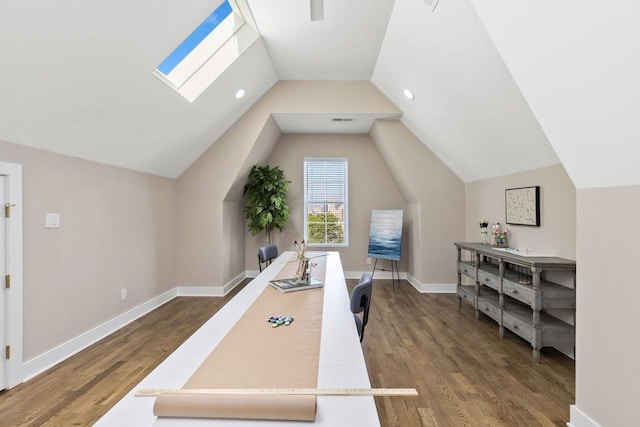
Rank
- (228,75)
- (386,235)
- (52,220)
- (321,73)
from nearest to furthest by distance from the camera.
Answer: (52,220)
(228,75)
(321,73)
(386,235)

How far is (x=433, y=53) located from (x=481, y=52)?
1.65 ft

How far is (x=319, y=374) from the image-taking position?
3.38ft

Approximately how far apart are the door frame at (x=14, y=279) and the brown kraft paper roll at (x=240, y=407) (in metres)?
2.34

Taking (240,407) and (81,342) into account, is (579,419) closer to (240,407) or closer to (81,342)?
(240,407)

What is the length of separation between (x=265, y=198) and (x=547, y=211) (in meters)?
3.85

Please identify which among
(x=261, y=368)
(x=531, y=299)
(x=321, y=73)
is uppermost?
(x=321, y=73)

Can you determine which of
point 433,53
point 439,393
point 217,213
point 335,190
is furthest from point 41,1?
point 335,190

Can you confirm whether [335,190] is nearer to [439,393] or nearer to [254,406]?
[439,393]

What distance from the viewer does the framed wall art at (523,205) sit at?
320 cm

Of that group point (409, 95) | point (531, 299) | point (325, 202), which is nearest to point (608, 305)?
point (531, 299)

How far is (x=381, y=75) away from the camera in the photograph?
155 inches

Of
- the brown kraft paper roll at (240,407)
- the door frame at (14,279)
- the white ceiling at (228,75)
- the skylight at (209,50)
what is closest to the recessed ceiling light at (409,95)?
the white ceiling at (228,75)

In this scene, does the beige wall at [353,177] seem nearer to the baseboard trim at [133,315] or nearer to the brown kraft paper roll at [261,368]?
the baseboard trim at [133,315]

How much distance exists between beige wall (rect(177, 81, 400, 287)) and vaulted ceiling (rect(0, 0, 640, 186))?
153 mm
